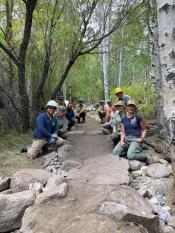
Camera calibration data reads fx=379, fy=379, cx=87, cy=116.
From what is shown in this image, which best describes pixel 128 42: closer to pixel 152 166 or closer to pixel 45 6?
pixel 45 6

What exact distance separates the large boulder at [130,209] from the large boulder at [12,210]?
1.38m

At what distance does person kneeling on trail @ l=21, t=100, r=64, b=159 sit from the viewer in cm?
941

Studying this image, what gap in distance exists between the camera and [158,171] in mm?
7324

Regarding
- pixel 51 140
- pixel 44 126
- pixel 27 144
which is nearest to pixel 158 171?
pixel 51 140

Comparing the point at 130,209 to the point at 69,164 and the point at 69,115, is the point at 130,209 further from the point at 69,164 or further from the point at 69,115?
the point at 69,115

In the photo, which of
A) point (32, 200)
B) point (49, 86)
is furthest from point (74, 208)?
point (49, 86)

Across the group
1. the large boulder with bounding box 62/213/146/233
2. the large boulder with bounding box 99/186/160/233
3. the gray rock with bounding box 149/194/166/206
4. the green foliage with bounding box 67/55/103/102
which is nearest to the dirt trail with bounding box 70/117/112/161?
the gray rock with bounding box 149/194/166/206

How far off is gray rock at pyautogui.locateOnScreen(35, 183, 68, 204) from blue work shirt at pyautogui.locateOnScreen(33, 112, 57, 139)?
134 inches

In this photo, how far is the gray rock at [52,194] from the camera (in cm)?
584

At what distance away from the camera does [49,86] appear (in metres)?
15.8

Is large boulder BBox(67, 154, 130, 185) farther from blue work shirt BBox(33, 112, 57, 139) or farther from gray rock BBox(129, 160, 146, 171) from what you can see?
blue work shirt BBox(33, 112, 57, 139)

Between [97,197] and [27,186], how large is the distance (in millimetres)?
1669

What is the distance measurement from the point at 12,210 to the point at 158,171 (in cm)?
291

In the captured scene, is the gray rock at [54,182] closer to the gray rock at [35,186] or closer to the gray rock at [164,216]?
the gray rock at [35,186]
